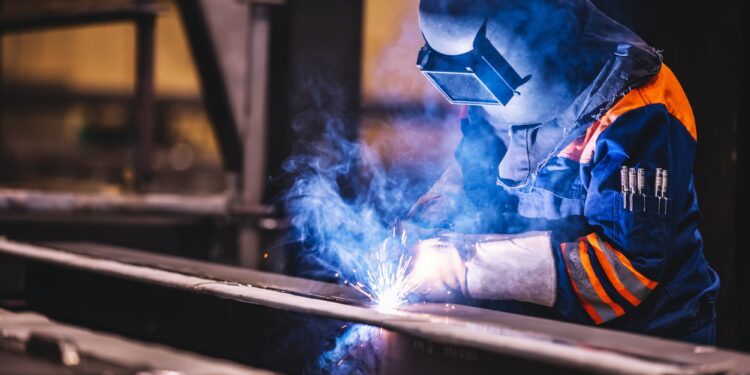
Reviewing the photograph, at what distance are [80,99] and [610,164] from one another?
1533 cm

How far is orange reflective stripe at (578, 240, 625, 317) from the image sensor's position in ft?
6.51

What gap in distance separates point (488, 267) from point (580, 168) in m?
0.34

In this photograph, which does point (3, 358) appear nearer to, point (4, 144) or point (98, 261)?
point (98, 261)

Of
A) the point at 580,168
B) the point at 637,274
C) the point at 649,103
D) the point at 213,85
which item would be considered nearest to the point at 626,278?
the point at 637,274

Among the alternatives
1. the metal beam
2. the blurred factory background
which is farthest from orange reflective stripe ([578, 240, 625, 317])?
the metal beam

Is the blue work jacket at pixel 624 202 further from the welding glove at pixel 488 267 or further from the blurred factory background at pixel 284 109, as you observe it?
the blurred factory background at pixel 284 109

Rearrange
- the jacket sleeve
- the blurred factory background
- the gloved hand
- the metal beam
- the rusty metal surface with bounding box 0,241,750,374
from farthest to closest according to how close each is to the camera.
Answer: the metal beam < the blurred factory background < the gloved hand < the jacket sleeve < the rusty metal surface with bounding box 0,241,750,374

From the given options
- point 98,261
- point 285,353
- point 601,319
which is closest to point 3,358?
point 285,353

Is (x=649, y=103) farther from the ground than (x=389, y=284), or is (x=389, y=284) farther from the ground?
(x=649, y=103)

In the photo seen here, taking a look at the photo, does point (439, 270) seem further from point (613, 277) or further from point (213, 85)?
point (213, 85)

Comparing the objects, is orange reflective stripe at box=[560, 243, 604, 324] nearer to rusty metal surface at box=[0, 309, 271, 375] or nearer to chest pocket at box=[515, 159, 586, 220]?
chest pocket at box=[515, 159, 586, 220]

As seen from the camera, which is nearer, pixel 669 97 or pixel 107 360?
pixel 107 360

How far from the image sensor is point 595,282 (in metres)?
1.99

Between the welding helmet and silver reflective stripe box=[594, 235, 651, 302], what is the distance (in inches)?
18.2
